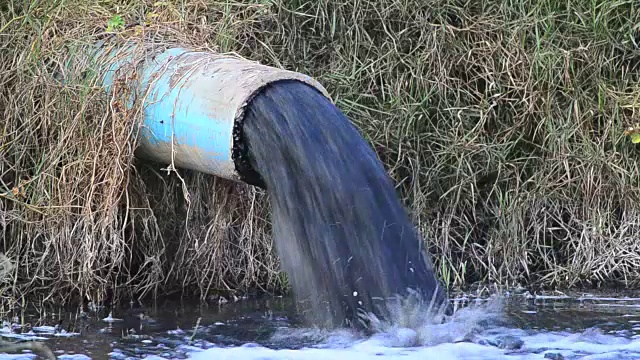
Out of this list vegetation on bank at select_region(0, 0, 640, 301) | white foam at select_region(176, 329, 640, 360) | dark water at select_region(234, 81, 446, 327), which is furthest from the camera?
vegetation on bank at select_region(0, 0, 640, 301)

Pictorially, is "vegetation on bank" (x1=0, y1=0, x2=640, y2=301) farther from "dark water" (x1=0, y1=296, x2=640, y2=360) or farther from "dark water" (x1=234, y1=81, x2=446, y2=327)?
"dark water" (x1=234, y1=81, x2=446, y2=327)

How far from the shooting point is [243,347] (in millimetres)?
3656

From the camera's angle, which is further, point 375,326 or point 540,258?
point 540,258

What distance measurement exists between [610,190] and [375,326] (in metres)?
1.54

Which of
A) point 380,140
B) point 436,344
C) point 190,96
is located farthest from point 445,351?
point 380,140

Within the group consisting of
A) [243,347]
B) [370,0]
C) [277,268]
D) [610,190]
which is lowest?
[243,347]

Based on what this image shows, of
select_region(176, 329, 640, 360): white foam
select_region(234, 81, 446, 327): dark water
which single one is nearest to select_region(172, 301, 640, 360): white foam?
select_region(176, 329, 640, 360): white foam

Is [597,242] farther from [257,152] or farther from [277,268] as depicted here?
[257,152]

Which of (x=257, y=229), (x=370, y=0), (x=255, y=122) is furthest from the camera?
(x=370, y=0)

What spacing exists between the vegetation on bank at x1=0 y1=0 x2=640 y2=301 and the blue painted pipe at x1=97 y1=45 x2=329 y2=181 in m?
0.09

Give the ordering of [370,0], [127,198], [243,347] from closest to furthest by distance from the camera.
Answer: [243,347], [127,198], [370,0]

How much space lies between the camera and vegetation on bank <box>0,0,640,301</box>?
14.6ft

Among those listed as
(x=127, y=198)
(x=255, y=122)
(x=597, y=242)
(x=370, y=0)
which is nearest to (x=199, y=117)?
(x=255, y=122)

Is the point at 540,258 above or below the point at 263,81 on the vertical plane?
below
